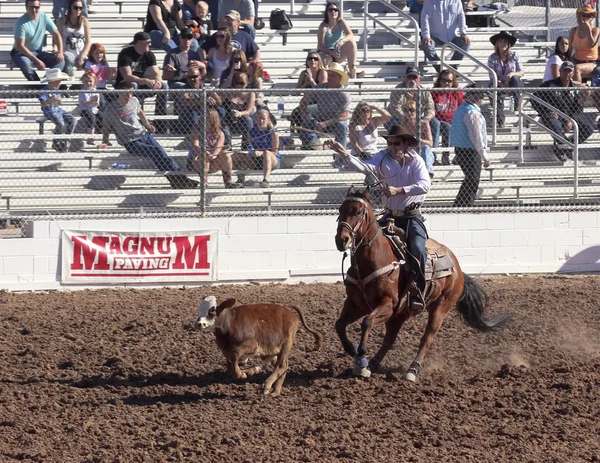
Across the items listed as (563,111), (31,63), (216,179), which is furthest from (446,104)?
(31,63)

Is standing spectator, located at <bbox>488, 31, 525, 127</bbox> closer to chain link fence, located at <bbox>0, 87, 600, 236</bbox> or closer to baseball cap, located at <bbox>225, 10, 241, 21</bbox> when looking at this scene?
chain link fence, located at <bbox>0, 87, 600, 236</bbox>

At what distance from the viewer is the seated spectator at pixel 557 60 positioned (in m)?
16.9

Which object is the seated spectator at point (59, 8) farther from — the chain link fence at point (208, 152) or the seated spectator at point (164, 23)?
the chain link fence at point (208, 152)

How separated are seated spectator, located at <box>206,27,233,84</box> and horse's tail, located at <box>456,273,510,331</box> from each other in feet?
23.6

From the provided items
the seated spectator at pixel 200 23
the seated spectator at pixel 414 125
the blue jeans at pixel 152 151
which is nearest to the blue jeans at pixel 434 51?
the seated spectator at pixel 200 23

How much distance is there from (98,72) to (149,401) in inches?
351

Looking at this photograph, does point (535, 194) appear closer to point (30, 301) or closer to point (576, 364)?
point (576, 364)

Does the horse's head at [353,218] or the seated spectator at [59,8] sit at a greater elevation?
the seated spectator at [59,8]

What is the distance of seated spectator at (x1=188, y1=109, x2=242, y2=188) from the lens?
509 inches

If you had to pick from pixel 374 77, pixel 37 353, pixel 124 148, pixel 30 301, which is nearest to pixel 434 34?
pixel 374 77

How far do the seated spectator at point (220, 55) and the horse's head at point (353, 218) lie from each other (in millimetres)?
7712

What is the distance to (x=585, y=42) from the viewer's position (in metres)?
17.6

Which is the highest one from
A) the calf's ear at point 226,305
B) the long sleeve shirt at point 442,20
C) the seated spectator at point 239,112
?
the long sleeve shirt at point 442,20

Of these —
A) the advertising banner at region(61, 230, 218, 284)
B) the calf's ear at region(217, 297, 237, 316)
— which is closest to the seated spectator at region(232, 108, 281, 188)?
the advertising banner at region(61, 230, 218, 284)
